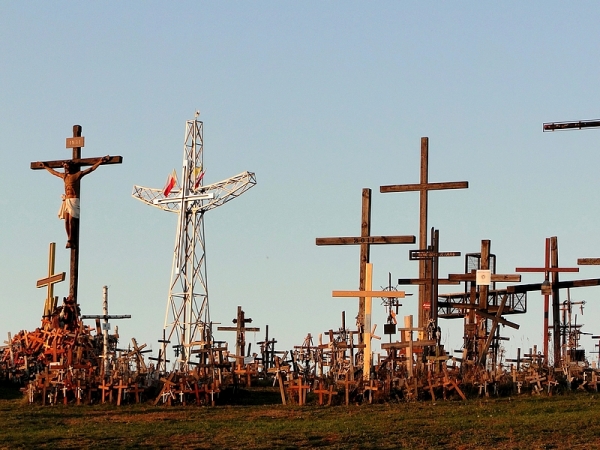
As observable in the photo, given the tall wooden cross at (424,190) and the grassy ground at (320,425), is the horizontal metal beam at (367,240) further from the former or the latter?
the grassy ground at (320,425)

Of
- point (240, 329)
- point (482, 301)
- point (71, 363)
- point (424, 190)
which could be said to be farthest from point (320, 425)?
point (240, 329)

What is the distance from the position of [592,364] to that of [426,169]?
7.24m

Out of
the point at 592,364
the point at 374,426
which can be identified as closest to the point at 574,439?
the point at 374,426

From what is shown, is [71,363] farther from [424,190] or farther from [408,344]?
[424,190]

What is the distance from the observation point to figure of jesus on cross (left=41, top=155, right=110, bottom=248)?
113 feet

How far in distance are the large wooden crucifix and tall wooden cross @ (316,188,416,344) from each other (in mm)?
6470

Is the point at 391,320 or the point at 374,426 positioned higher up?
the point at 391,320

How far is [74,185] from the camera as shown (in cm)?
3484

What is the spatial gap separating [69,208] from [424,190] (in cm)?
994

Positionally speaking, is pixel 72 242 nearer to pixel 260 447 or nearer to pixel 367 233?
pixel 367 233

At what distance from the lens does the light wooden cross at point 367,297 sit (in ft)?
102

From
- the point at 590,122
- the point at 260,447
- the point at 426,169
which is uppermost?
Result: the point at 590,122

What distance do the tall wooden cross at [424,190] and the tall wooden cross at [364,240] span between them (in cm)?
120

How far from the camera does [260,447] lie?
2383 cm
